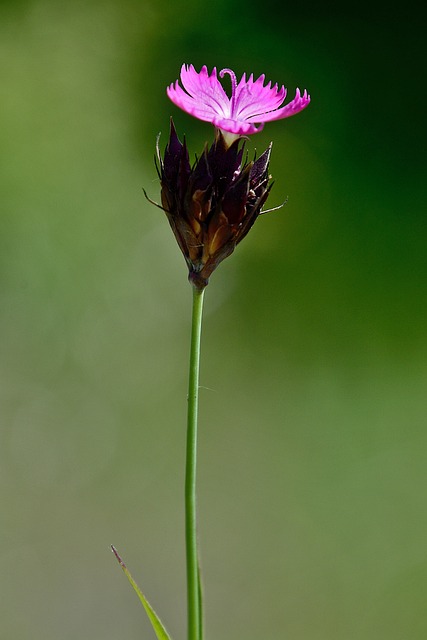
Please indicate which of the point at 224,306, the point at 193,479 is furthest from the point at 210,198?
the point at 224,306

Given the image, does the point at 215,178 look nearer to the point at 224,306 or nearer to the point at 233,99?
the point at 233,99

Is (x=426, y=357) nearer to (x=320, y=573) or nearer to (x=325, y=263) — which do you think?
(x=325, y=263)

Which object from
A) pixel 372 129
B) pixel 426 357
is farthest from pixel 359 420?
pixel 372 129

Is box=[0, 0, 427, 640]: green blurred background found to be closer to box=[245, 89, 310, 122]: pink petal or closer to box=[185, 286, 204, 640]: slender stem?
box=[185, 286, 204, 640]: slender stem

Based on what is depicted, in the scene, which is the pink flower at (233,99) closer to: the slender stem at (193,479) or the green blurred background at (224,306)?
the slender stem at (193,479)

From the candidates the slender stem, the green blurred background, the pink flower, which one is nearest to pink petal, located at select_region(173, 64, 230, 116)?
the pink flower

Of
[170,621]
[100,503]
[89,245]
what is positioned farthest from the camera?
[89,245]

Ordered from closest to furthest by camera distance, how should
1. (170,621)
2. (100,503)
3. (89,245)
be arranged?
(170,621) < (100,503) < (89,245)
